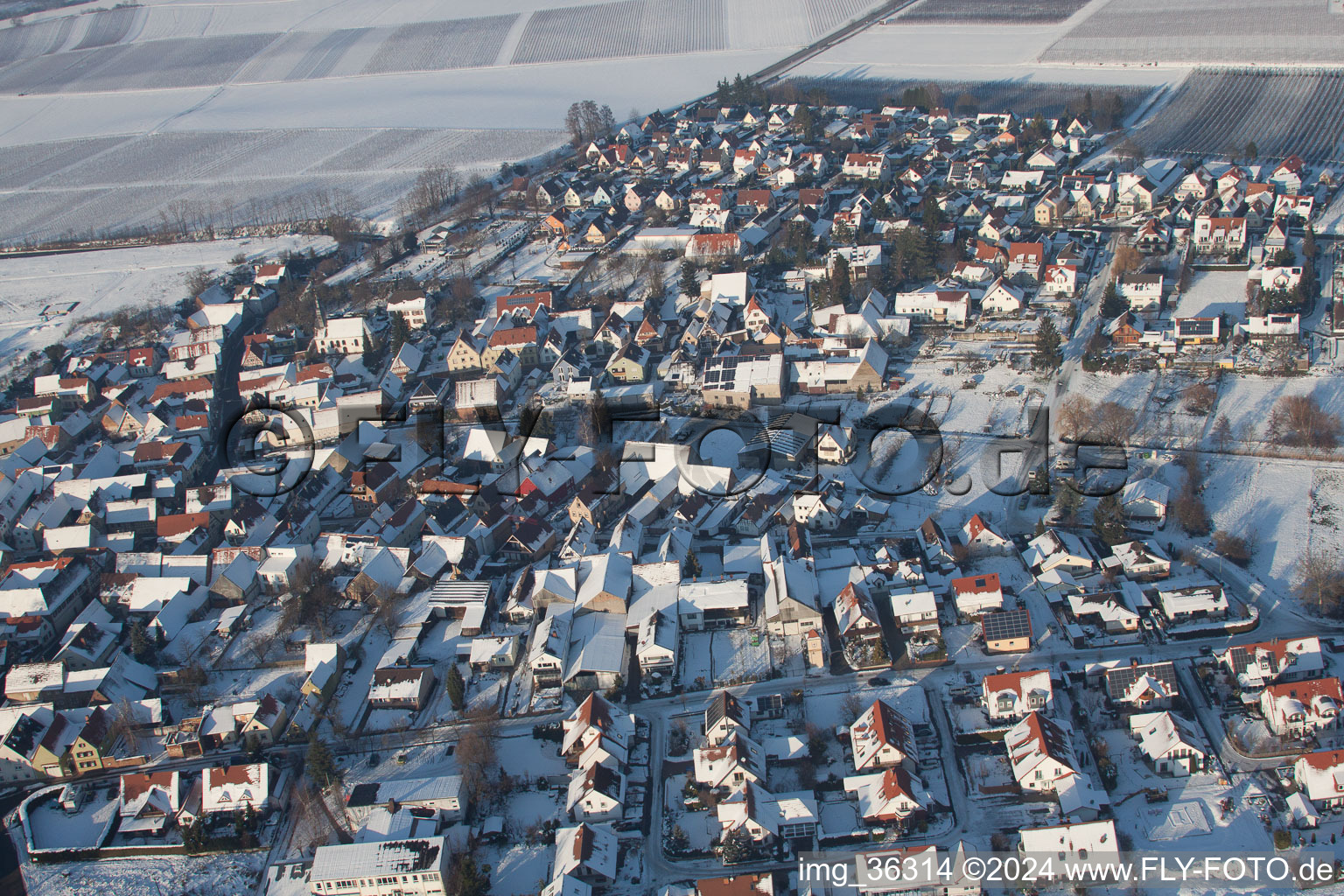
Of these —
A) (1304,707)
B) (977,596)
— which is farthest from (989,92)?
(1304,707)

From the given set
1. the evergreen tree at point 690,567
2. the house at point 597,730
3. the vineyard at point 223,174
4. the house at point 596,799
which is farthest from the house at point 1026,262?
the vineyard at point 223,174

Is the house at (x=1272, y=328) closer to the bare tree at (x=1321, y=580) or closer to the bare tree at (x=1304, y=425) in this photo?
the bare tree at (x=1304, y=425)

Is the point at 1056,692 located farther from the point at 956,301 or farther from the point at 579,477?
the point at 956,301

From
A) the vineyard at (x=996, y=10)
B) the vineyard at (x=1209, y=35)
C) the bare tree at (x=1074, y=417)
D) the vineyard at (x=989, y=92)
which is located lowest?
the bare tree at (x=1074, y=417)

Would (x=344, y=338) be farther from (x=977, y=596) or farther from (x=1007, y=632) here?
(x=1007, y=632)

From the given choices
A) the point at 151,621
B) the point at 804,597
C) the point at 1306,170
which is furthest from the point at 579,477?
the point at 1306,170

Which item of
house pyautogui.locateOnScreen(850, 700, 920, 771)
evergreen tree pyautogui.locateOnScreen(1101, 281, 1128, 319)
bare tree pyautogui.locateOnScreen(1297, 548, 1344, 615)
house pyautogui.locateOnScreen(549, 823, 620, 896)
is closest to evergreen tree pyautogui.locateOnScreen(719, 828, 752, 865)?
house pyautogui.locateOnScreen(549, 823, 620, 896)
